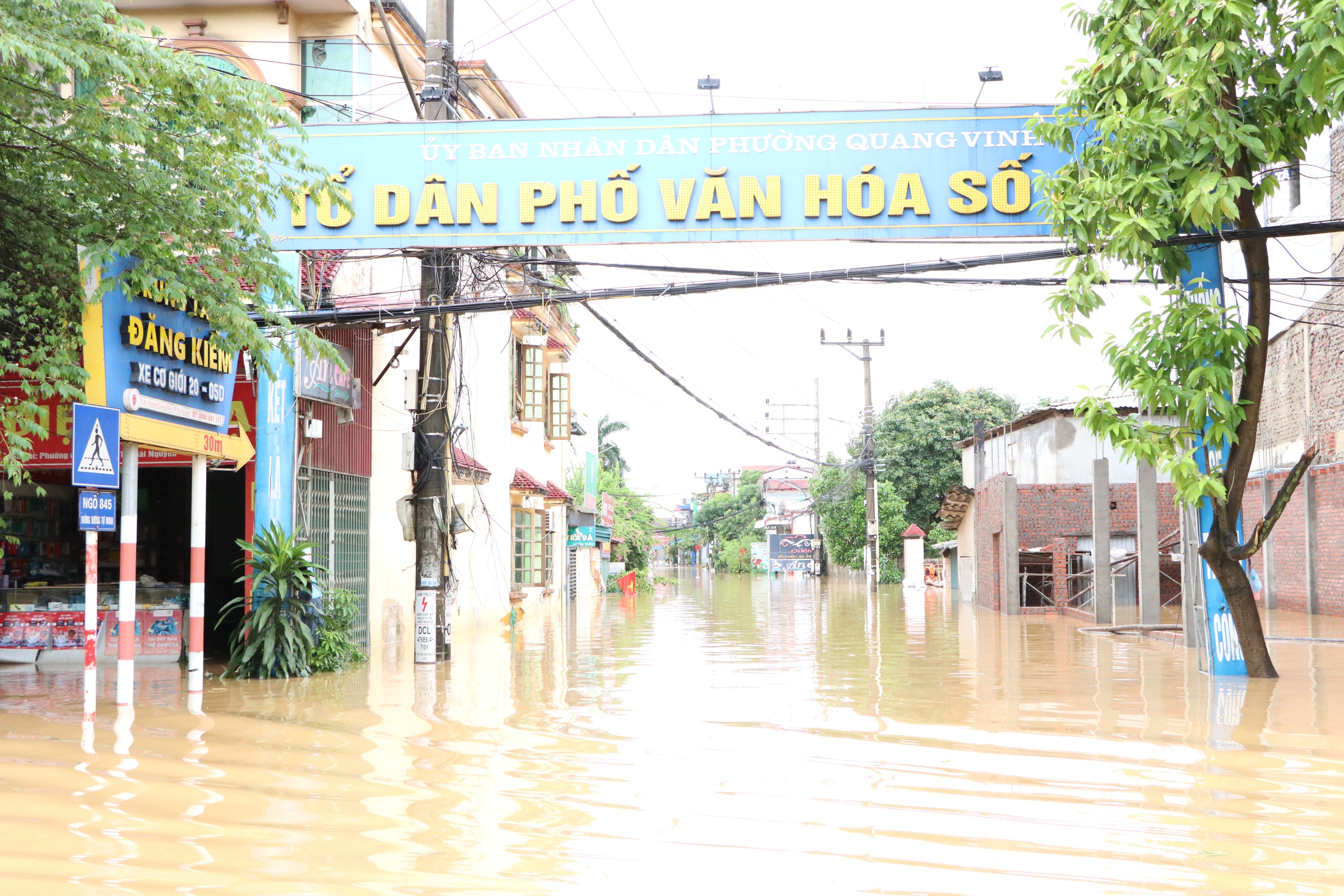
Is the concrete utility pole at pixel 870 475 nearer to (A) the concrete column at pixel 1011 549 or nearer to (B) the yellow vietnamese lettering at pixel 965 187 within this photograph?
(A) the concrete column at pixel 1011 549

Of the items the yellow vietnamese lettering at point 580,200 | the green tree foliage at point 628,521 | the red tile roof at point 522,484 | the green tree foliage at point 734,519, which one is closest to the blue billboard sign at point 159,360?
the yellow vietnamese lettering at point 580,200

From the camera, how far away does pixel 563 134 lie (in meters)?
13.4

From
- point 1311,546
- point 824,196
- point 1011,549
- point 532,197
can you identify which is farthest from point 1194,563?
point 1011,549

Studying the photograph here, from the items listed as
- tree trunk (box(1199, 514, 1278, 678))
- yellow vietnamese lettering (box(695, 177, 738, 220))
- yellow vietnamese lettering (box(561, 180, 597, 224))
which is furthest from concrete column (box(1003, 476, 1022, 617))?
yellow vietnamese lettering (box(561, 180, 597, 224))

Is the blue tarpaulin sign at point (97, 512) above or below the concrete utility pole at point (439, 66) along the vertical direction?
below

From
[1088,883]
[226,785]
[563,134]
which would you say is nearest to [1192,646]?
[563,134]

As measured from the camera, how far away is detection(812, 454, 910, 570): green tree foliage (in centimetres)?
5241

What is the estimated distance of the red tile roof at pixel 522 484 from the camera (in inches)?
1069

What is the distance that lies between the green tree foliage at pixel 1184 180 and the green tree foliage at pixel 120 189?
23.4 feet

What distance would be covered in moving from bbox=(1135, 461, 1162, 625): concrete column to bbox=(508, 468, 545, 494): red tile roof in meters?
13.5

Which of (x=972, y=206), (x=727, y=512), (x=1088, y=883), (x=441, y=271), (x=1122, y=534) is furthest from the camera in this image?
(x=727, y=512)

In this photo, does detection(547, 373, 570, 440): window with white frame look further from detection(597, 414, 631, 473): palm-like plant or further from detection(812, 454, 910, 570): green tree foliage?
detection(597, 414, 631, 473): palm-like plant

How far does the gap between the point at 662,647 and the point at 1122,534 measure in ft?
57.9

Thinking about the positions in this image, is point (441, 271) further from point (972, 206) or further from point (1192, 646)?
point (1192, 646)
